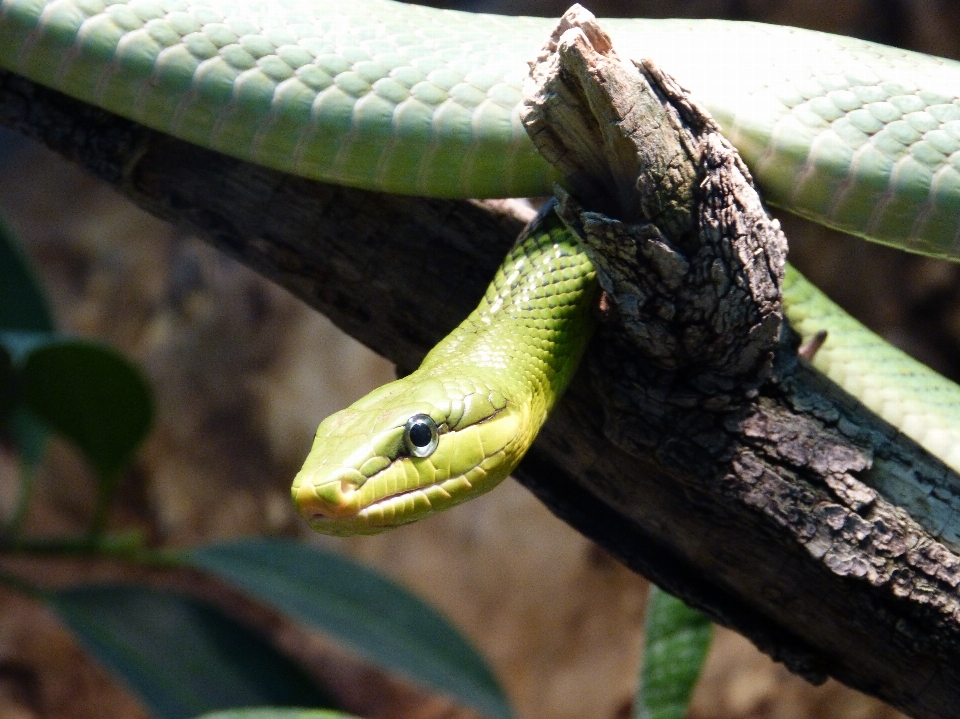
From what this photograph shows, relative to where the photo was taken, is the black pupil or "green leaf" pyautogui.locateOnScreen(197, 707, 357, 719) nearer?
the black pupil

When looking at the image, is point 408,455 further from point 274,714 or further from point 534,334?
point 274,714

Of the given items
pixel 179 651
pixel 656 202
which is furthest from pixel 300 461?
pixel 656 202

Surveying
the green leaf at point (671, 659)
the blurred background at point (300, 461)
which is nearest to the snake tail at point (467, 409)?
the green leaf at point (671, 659)

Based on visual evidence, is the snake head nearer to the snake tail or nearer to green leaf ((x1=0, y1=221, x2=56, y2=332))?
the snake tail

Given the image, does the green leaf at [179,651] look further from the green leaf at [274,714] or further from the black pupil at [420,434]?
the black pupil at [420,434]

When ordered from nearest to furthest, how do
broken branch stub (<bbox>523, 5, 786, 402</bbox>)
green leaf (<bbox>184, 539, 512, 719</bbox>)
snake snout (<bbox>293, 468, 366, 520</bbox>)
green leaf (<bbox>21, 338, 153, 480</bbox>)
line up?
broken branch stub (<bbox>523, 5, 786, 402</bbox>) < snake snout (<bbox>293, 468, 366, 520</bbox>) < green leaf (<bbox>21, 338, 153, 480</bbox>) < green leaf (<bbox>184, 539, 512, 719</bbox>)

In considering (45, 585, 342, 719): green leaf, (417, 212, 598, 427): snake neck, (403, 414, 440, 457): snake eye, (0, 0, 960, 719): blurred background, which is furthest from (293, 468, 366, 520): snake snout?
(0, 0, 960, 719): blurred background
